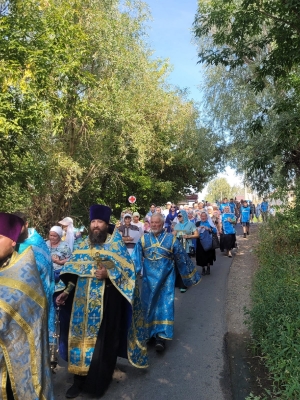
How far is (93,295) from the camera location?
13.8 ft

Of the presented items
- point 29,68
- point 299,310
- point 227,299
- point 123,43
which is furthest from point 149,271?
point 123,43

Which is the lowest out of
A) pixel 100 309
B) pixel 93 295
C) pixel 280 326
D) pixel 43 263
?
pixel 280 326

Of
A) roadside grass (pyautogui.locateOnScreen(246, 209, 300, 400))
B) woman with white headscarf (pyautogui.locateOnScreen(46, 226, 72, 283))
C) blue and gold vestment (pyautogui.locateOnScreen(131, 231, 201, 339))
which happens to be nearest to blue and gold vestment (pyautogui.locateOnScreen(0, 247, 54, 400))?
roadside grass (pyautogui.locateOnScreen(246, 209, 300, 400))

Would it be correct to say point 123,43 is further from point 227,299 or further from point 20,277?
point 20,277

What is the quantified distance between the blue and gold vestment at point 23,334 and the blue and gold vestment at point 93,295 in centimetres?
174

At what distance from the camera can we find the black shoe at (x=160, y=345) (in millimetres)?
5219

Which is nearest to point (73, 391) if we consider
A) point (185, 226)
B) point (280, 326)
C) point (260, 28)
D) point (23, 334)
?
point (23, 334)

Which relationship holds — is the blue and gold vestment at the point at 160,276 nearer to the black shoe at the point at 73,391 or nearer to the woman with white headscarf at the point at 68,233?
the black shoe at the point at 73,391

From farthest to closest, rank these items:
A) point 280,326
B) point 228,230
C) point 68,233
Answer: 1. point 228,230
2. point 68,233
3. point 280,326

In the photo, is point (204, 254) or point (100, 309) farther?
point (204, 254)

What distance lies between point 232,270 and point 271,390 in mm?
6992

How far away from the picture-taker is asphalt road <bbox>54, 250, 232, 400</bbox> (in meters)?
4.15

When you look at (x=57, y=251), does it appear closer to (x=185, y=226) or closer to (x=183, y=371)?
(x=183, y=371)

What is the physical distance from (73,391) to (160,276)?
1.99m
